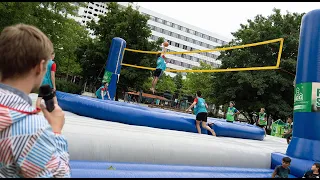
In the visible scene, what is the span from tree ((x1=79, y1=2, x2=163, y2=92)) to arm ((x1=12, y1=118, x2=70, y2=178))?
745 inches

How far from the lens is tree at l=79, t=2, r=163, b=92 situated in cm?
2056

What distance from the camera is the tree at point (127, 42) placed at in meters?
20.6

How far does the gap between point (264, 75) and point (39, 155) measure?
19.1 meters

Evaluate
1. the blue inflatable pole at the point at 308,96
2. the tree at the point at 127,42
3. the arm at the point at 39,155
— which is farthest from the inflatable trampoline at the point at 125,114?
the tree at the point at 127,42

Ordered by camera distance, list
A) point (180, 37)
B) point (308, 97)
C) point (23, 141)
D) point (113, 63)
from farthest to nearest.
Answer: point (180, 37)
point (113, 63)
point (308, 97)
point (23, 141)

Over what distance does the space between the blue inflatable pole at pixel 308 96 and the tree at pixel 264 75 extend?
45.6 feet

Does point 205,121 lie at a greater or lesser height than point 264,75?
lesser

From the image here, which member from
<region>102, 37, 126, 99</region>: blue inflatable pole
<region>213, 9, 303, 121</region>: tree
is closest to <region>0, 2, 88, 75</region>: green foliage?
<region>102, 37, 126, 99</region>: blue inflatable pole

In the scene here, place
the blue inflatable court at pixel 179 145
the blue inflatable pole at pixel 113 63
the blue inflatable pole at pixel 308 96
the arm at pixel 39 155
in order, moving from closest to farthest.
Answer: the arm at pixel 39 155 → the blue inflatable court at pixel 179 145 → the blue inflatable pole at pixel 308 96 → the blue inflatable pole at pixel 113 63

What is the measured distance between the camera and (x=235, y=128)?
6699 millimetres

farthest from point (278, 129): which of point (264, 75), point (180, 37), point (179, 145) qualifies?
point (180, 37)

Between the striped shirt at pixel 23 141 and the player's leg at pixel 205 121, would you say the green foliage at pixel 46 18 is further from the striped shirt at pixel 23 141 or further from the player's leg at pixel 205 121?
the striped shirt at pixel 23 141

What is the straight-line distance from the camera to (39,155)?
1.04m

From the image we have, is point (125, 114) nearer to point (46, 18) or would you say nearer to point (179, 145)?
point (179, 145)
